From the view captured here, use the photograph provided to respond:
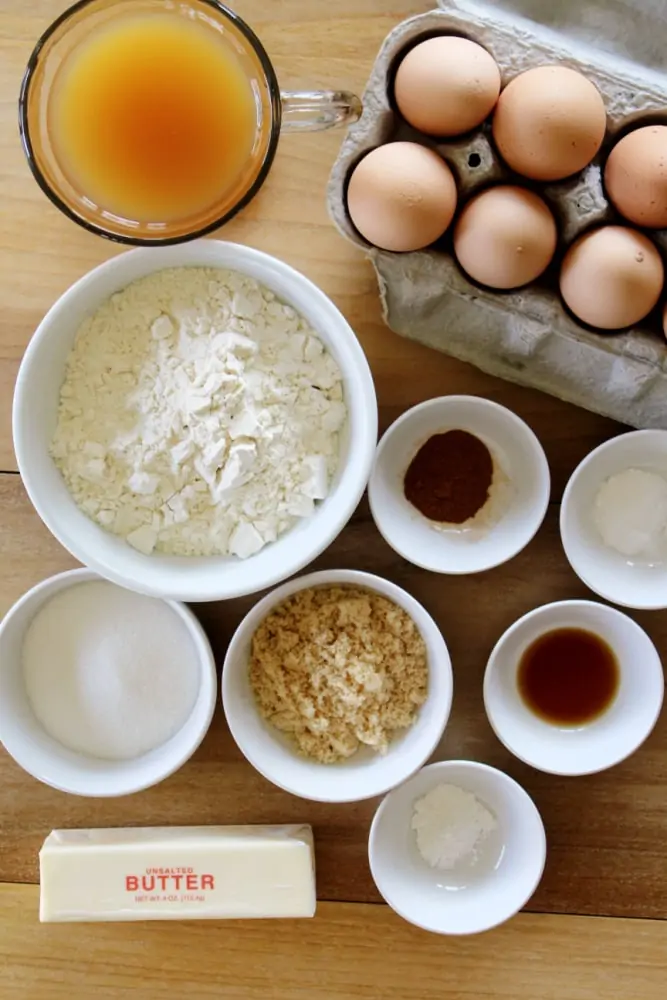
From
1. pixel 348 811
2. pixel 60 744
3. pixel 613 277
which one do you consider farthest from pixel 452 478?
pixel 60 744

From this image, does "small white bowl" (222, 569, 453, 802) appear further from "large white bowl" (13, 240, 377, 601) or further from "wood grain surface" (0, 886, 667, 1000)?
"wood grain surface" (0, 886, 667, 1000)

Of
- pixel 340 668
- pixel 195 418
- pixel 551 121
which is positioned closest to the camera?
pixel 551 121

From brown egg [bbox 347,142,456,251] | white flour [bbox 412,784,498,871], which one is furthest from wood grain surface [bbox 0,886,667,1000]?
brown egg [bbox 347,142,456,251]

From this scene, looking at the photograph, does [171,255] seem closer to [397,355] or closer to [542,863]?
[397,355]

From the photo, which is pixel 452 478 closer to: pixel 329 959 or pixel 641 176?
pixel 641 176

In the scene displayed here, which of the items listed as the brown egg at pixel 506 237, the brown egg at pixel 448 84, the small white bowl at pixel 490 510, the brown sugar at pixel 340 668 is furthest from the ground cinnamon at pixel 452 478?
the brown egg at pixel 448 84

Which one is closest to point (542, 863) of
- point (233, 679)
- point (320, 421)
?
point (233, 679)

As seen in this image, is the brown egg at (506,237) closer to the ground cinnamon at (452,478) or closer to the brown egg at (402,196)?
the brown egg at (402,196)
